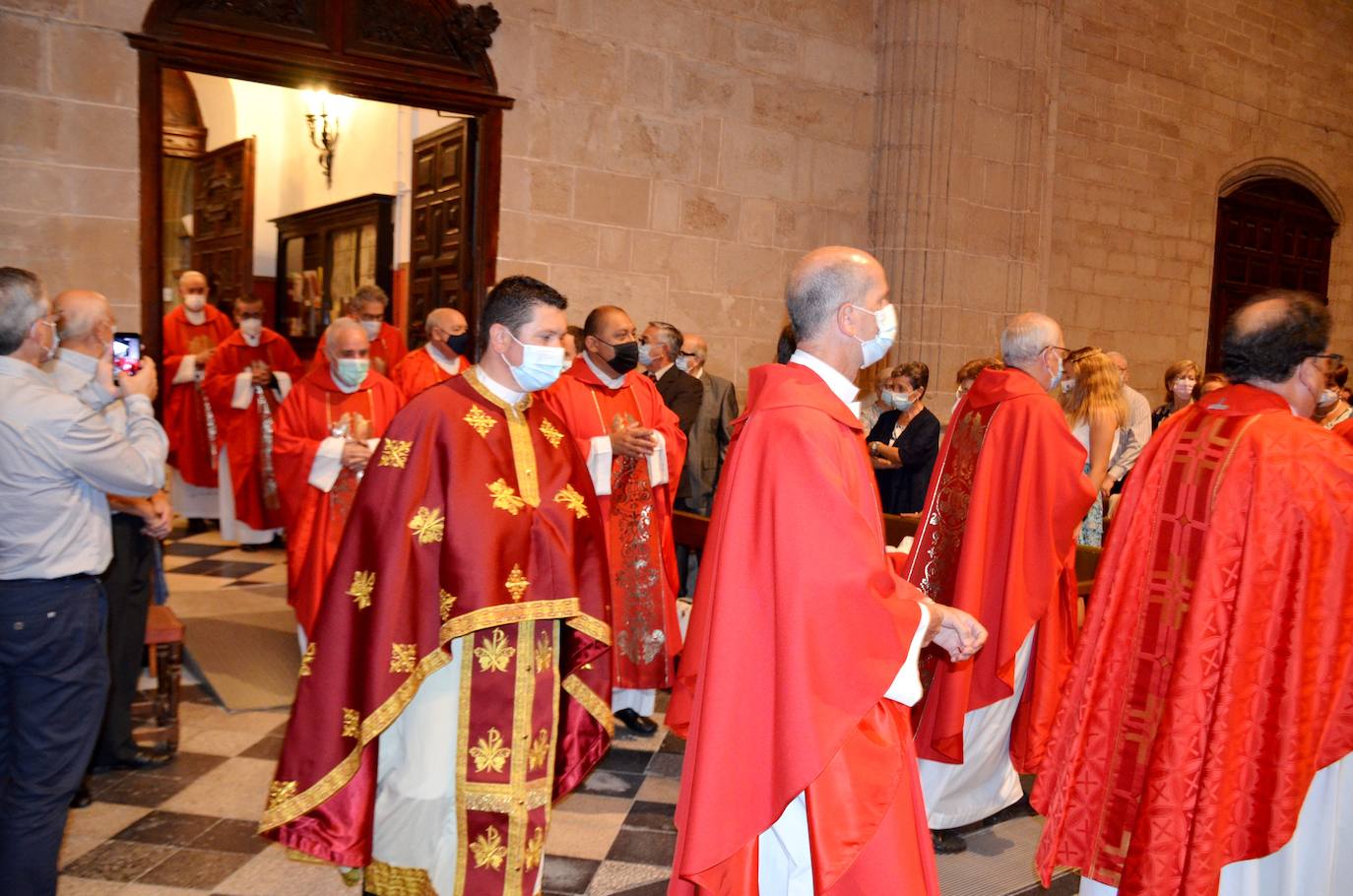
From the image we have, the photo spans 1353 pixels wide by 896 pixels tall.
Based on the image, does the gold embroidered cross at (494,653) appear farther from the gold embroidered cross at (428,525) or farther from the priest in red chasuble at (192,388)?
the priest in red chasuble at (192,388)

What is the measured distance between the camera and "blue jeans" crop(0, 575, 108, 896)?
2674 mm

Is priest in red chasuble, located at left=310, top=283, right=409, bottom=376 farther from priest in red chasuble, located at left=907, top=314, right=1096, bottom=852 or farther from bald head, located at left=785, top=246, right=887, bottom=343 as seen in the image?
bald head, located at left=785, top=246, right=887, bottom=343

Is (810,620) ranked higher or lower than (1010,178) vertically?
lower

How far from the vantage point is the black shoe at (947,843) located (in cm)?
385

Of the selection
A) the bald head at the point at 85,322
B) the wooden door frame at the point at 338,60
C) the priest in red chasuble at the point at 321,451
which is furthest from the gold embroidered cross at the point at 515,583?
the wooden door frame at the point at 338,60

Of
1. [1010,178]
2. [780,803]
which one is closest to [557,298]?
[780,803]

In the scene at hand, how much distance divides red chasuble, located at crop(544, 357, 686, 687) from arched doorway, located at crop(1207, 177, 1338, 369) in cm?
933

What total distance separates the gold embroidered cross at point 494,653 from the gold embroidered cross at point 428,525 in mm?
320

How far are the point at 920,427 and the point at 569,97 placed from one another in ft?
10.9

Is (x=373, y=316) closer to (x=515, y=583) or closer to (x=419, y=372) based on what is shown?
(x=419, y=372)

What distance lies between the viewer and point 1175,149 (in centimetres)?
1123

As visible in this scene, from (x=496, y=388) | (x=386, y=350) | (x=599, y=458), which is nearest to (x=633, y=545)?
(x=599, y=458)

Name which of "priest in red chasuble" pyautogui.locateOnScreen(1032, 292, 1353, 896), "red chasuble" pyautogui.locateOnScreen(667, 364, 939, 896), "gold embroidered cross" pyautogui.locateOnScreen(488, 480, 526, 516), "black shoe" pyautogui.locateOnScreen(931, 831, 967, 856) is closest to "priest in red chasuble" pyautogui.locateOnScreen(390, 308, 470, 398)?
"gold embroidered cross" pyautogui.locateOnScreen(488, 480, 526, 516)

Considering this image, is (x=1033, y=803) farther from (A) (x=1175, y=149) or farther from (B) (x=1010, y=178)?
(A) (x=1175, y=149)
